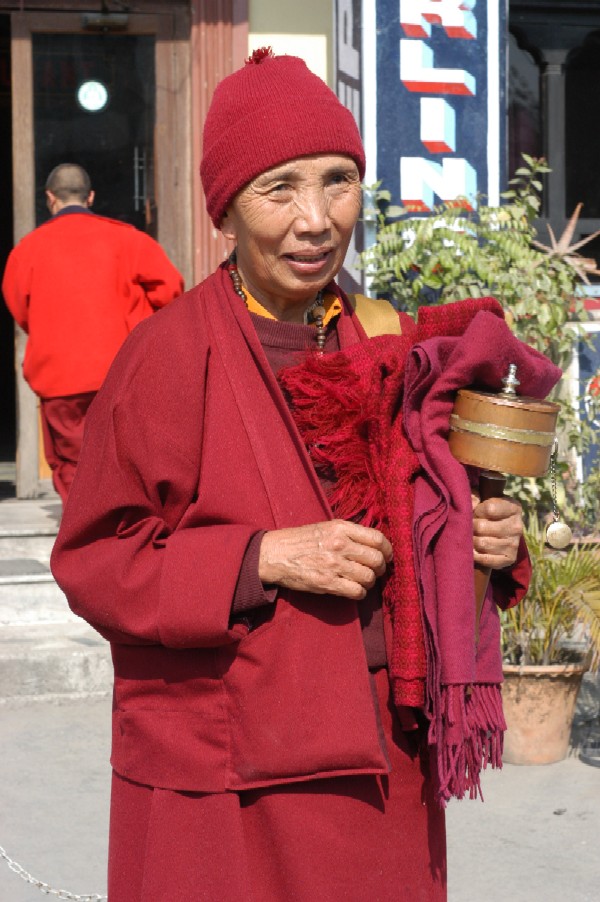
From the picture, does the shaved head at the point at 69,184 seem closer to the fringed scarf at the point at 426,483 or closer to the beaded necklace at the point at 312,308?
the beaded necklace at the point at 312,308

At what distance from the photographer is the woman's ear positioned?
2244 mm

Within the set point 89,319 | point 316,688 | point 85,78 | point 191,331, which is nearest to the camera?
point 316,688

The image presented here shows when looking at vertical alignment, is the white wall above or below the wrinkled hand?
above

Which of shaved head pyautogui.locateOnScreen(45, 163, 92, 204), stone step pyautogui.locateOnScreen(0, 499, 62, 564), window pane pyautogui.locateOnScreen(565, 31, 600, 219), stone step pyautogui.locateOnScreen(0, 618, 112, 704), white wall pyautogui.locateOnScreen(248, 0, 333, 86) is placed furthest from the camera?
window pane pyautogui.locateOnScreen(565, 31, 600, 219)

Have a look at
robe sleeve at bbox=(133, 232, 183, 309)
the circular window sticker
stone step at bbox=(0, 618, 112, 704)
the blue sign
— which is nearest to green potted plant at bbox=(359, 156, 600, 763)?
the blue sign

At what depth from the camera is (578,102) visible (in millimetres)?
7910

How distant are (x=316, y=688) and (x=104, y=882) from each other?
2.28m

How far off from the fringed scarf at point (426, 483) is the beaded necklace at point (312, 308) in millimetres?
90

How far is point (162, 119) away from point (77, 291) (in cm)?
148

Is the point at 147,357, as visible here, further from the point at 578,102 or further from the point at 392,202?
the point at 578,102

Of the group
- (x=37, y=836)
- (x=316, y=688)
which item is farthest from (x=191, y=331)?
(x=37, y=836)

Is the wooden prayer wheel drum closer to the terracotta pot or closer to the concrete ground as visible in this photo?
the concrete ground

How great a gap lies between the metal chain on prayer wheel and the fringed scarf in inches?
0.9

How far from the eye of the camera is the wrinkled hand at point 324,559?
77.9 inches
